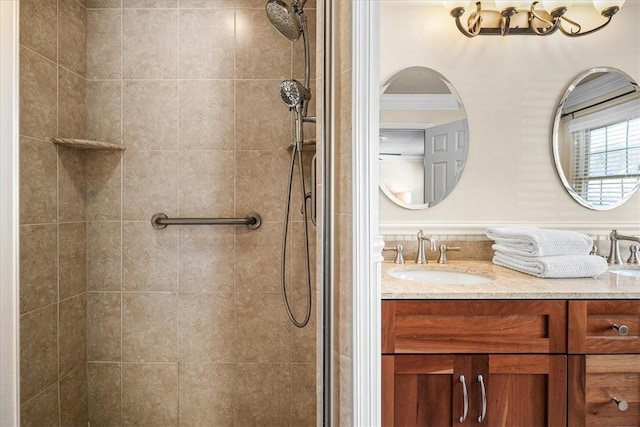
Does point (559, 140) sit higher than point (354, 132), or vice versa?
point (559, 140)

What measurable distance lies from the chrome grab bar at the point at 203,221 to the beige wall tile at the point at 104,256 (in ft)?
0.64

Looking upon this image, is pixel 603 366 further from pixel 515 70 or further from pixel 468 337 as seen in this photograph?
pixel 515 70

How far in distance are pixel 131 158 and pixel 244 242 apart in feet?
2.07

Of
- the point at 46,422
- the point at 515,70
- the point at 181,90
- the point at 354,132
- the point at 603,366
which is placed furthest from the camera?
the point at 515,70

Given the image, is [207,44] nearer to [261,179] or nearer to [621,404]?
[261,179]

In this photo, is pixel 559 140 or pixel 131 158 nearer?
pixel 131 158

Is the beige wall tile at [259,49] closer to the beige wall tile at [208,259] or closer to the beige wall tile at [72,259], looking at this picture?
the beige wall tile at [208,259]

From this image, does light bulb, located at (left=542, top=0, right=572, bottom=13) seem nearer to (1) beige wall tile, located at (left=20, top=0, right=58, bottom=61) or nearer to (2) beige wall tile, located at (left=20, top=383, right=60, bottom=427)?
(1) beige wall tile, located at (left=20, top=0, right=58, bottom=61)

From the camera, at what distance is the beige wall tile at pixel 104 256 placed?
1564mm

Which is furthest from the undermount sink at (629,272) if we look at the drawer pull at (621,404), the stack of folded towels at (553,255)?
the drawer pull at (621,404)

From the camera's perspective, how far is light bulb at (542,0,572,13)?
5.56ft

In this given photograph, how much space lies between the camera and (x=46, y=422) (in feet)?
4.45

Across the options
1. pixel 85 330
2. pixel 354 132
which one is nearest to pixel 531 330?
pixel 354 132

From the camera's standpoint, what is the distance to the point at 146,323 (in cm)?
158
